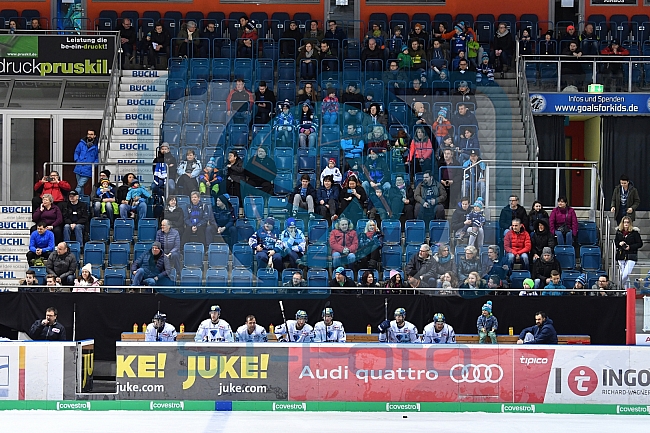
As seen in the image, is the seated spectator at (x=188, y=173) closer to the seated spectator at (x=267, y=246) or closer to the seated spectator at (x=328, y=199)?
the seated spectator at (x=267, y=246)

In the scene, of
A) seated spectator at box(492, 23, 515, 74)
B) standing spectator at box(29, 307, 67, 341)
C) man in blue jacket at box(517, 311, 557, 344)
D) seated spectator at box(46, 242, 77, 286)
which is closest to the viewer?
man in blue jacket at box(517, 311, 557, 344)

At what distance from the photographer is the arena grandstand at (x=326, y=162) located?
17.0 metres

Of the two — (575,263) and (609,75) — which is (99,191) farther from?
(609,75)

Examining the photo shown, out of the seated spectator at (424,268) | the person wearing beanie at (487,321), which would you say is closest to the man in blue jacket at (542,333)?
the person wearing beanie at (487,321)

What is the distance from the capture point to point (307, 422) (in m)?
13.9

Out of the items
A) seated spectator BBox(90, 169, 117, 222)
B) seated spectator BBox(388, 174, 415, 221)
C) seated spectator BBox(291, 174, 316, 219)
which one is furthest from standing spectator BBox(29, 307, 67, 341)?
seated spectator BBox(388, 174, 415, 221)

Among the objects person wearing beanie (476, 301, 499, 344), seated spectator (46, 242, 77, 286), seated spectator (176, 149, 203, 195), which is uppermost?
seated spectator (176, 149, 203, 195)

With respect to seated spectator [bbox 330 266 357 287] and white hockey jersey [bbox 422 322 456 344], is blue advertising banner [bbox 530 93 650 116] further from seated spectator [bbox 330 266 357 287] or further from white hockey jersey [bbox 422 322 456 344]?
white hockey jersey [bbox 422 322 456 344]

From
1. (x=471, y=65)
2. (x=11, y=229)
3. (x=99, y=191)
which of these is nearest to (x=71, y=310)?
(x=99, y=191)

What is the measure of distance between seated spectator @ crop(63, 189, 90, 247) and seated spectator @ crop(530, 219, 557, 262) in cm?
800

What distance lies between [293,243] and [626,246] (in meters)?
5.75

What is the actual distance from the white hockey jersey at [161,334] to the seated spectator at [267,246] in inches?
105

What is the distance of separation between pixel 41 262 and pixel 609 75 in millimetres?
12279

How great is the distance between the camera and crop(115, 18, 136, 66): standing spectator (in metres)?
24.5
